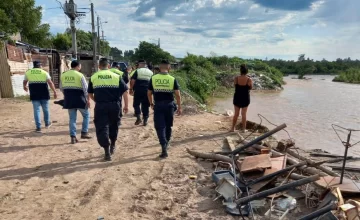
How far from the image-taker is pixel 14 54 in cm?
1623

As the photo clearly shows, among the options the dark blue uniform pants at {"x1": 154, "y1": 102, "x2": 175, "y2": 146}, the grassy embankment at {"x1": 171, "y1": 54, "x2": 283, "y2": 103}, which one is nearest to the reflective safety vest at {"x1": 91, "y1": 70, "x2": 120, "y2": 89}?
the dark blue uniform pants at {"x1": 154, "y1": 102, "x2": 175, "y2": 146}

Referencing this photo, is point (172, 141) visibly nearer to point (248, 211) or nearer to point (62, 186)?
point (62, 186)

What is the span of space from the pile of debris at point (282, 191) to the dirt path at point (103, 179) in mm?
268

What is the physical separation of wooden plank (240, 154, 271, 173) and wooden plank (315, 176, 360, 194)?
31.1 inches

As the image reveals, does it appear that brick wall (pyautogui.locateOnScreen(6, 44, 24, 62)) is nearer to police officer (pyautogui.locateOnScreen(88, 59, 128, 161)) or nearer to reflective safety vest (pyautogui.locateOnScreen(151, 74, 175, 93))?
police officer (pyautogui.locateOnScreen(88, 59, 128, 161))

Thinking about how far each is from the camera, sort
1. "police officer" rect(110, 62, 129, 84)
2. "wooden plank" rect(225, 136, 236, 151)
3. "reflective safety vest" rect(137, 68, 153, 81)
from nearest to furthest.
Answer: "wooden plank" rect(225, 136, 236, 151) → "police officer" rect(110, 62, 129, 84) → "reflective safety vest" rect(137, 68, 153, 81)

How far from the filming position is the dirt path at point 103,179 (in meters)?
4.12

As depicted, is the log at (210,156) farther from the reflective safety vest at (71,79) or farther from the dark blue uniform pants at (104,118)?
the reflective safety vest at (71,79)

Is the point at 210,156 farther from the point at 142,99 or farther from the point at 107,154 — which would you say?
the point at 142,99

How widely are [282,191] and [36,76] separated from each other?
21.0ft

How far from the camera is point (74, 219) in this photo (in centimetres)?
388

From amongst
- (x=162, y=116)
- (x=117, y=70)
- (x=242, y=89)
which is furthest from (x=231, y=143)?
(x=117, y=70)

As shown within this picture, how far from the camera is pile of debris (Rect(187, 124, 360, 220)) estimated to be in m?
3.75

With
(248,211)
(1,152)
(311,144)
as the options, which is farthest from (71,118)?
(311,144)
